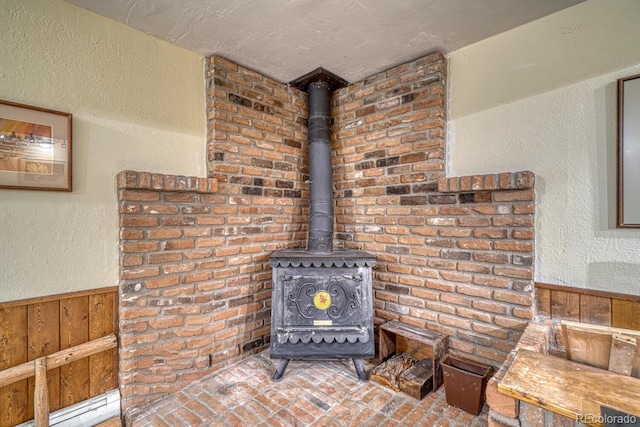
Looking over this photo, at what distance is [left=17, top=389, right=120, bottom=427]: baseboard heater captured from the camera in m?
1.54

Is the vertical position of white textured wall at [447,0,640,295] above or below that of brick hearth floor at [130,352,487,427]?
above

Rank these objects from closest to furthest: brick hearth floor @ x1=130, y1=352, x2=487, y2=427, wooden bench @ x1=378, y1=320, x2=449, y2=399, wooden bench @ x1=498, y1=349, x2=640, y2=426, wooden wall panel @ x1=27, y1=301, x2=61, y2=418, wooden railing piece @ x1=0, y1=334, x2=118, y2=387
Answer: wooden bench @ x1=498, y1=349, x2=640, y2=426 → wooden railing piece @ x1=0, y1=334, x2=118, y2=387 → wooden wall panel @ x1=27, y1=301, x2=61, y2=418 → brick hearth floor @ x1=130, y1=352, x2=487, y2=427 → wooden bench @ x1=378, y1=320, x2=449, y2=399

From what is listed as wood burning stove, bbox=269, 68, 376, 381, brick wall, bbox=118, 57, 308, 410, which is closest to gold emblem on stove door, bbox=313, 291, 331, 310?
wood burning stove, bbox=269, 68, 376, 381

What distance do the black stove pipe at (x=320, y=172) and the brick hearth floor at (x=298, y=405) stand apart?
890 millimetres

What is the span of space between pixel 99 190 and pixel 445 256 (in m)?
2.19

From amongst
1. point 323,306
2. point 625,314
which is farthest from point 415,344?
point 625,314

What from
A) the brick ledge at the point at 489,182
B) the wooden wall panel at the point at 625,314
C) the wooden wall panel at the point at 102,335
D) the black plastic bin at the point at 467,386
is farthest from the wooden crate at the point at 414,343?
the wooden wall panel at the point at 102,335

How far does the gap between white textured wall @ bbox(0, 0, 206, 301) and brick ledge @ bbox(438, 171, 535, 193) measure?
1.78 metres

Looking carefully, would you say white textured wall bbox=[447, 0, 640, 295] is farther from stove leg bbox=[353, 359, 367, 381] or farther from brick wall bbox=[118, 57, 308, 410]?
brick wall bbox=[118, 57, 308, 410]

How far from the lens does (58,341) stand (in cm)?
154

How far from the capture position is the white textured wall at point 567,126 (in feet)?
4.76

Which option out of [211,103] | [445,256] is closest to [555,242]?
[445,256]

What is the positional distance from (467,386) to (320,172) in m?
1.66

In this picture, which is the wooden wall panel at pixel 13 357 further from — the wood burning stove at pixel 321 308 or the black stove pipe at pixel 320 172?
the black stove pipe at pixel 320 172
